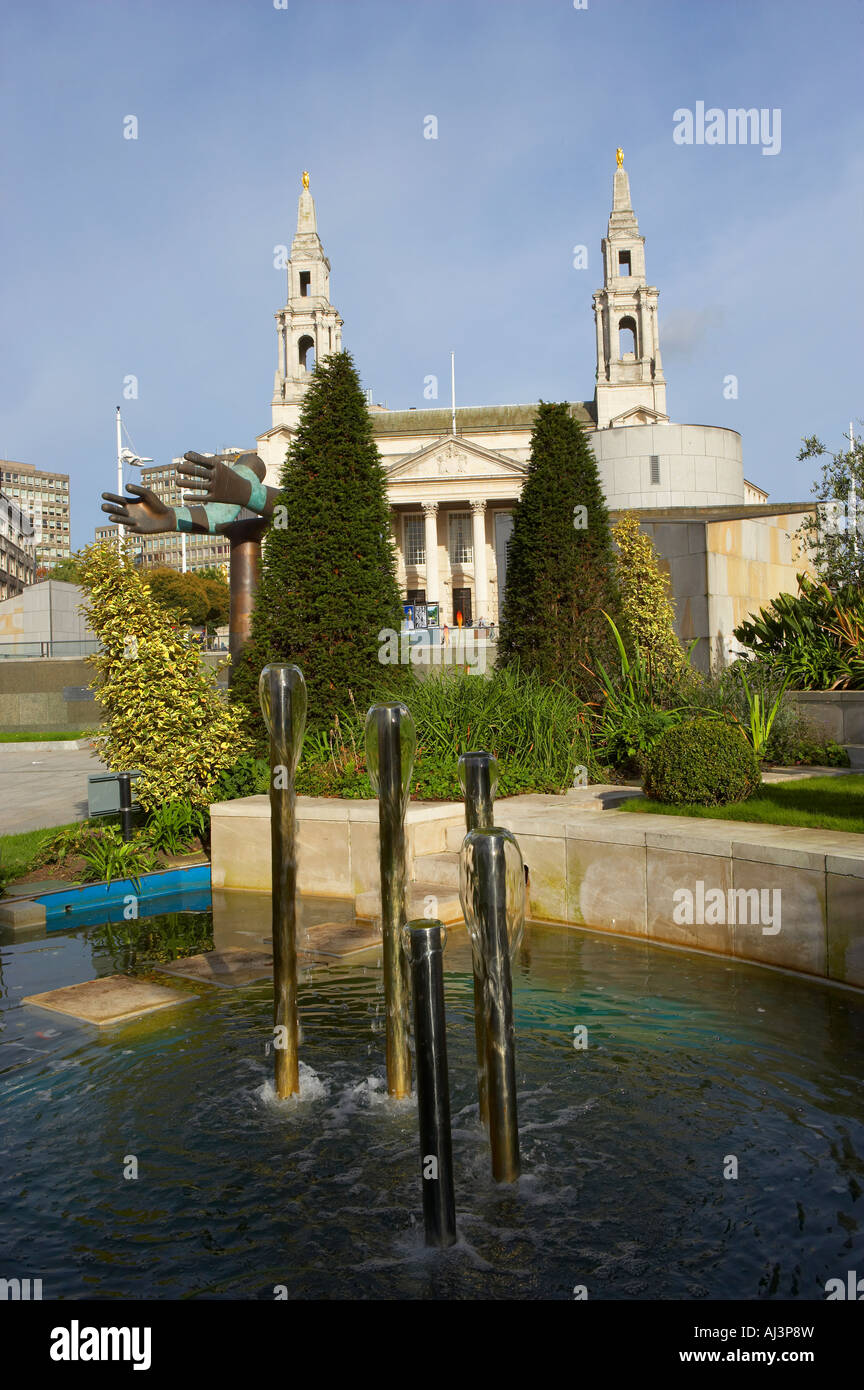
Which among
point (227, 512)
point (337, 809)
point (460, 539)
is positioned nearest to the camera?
point (337, 809)

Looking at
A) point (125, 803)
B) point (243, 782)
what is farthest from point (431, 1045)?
point (243, 782)

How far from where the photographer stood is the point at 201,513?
14.3m

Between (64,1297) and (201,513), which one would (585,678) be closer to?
(201,513)

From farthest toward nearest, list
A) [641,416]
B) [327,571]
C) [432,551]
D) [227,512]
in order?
[641,416], [432,551], [227,512], [327,571]

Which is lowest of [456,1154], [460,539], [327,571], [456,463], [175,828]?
[456,1154]

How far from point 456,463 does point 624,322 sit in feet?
76.3

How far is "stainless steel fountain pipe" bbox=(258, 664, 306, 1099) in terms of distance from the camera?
157 inches

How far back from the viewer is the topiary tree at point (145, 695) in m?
9.22

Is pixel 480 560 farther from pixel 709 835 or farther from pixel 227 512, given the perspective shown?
pixel 709 835

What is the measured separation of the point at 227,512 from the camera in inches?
566

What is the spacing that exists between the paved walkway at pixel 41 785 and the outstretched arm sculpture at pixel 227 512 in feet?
9.47

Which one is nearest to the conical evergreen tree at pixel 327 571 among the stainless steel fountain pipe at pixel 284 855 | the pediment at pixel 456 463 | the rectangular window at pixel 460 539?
the stainless steel fountain pipe at pixel 284 855

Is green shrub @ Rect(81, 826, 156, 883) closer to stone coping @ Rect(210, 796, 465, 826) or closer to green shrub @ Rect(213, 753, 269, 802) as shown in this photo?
stone coping @ Rect(210, 796, 465, 826)
